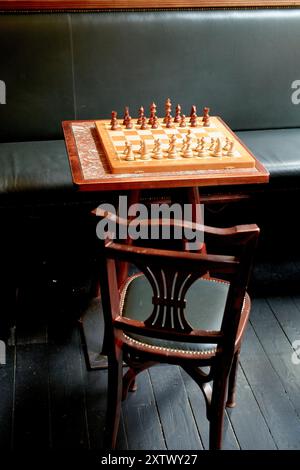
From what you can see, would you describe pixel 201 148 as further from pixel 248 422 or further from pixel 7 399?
pixel 7 399

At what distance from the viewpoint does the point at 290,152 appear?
303cm

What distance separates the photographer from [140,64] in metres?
3.15

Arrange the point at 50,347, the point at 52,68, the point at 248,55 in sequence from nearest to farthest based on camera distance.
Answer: the point at 50,347 → the point at 52,68 → the point at 248,55

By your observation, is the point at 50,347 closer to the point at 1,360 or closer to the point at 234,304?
the point at 1,360

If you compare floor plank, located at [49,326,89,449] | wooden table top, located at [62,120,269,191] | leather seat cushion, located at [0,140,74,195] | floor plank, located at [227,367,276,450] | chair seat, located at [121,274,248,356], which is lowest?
floor plank, located at [227,367,276,450]

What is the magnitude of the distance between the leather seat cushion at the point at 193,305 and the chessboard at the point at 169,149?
0.46m

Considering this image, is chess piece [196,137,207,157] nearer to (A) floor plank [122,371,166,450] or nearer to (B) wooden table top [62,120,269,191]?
(B) wooden table top [62,120,269,191]

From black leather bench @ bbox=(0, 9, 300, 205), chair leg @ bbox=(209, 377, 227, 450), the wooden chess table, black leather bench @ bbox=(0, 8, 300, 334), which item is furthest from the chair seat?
black leather bench @ bbox=(0, 9, 300, 205)

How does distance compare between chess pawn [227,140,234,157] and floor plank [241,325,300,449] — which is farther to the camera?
chess pawn [227,140,234,157]

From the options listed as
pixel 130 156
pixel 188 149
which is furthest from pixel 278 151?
pixel 130 156

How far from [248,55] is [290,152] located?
2.21 ft

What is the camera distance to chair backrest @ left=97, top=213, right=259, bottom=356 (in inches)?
55.3

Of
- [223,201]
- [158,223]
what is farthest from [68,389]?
[223,201]

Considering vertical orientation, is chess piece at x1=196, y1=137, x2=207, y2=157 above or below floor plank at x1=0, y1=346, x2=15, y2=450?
above
